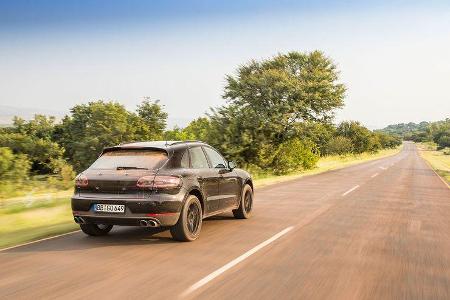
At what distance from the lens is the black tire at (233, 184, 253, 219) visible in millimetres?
10580

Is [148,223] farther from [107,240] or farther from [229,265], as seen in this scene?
[229,265]

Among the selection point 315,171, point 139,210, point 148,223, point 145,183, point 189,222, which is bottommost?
point 315,171

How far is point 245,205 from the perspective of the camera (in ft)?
35.6

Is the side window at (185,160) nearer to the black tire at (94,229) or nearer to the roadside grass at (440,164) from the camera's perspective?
the black tire at (94,229)

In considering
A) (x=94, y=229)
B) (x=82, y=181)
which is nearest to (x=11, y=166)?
(x=94, y=229)

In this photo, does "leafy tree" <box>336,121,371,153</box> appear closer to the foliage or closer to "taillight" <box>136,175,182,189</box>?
the foliage

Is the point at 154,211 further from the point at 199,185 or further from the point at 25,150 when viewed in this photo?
the point at 25,150

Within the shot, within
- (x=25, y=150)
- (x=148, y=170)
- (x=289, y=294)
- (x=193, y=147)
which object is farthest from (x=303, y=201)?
(x=25, y=150)

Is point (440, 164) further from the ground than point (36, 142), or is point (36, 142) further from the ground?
point (36, 142)

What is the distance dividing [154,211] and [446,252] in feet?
15.1

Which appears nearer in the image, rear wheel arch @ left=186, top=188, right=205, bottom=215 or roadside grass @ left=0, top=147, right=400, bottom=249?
rear wheel arch @ left=186, top=188, right=205, bottom=215

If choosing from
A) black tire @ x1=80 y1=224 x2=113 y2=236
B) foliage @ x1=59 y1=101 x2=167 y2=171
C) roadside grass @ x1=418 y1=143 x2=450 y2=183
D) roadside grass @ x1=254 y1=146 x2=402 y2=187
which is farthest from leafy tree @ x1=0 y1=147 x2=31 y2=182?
foliage @ x1=59 y1=101 x2=167 y2=171

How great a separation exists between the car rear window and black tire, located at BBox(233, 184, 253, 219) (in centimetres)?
316

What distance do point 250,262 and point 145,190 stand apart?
2042 mm
